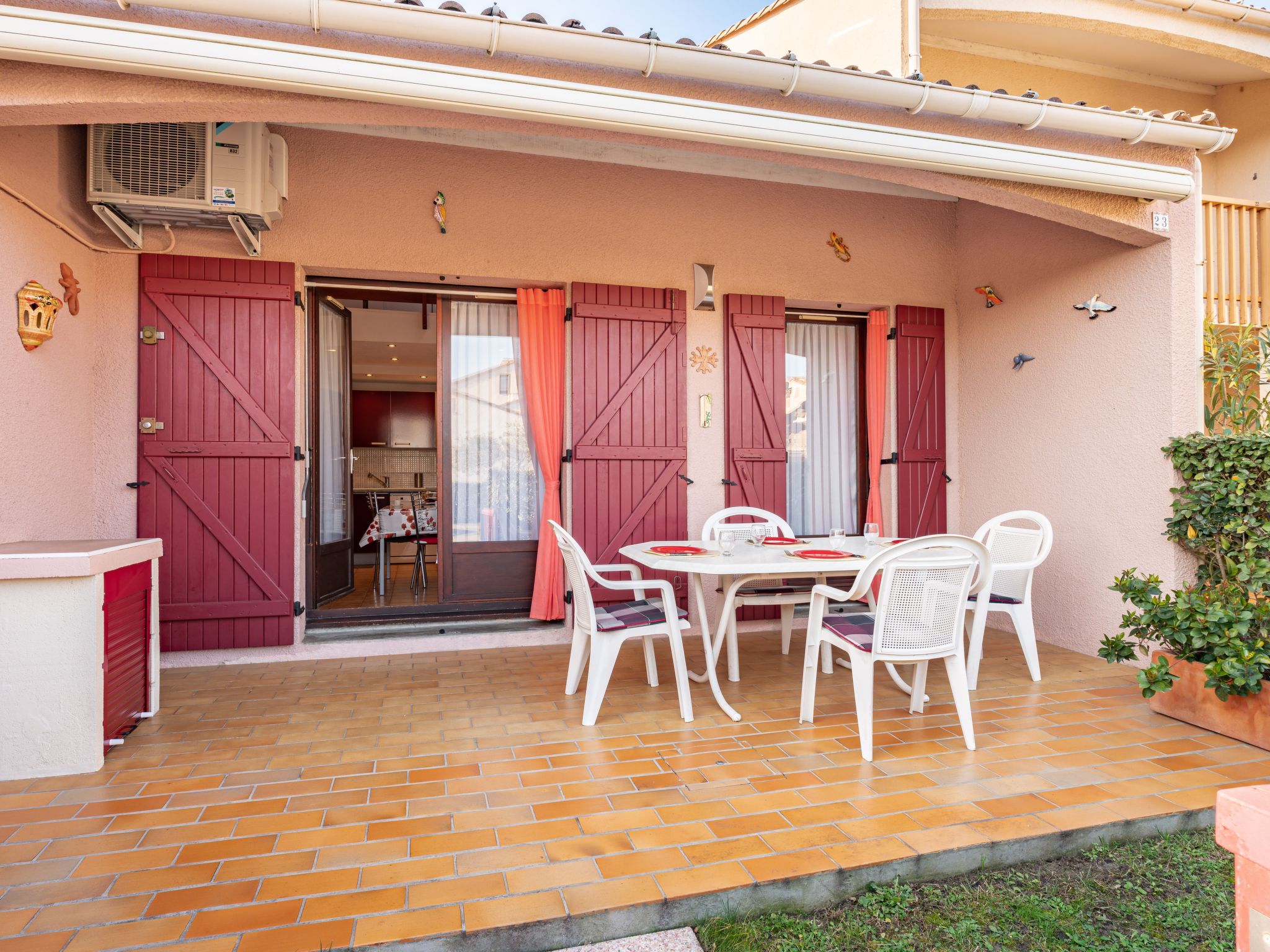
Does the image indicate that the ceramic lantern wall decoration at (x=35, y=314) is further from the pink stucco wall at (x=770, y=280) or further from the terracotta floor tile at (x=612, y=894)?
the terracotta floor tile at (x=612, y=894)

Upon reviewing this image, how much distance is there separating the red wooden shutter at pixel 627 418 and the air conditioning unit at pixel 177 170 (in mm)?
1930

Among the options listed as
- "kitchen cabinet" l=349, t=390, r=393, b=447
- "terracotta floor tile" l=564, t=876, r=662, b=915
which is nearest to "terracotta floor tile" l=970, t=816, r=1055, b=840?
"terracotta floor tile" l=564, t=876, r=662, b=915

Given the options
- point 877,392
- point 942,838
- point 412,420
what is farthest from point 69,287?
point 412,420

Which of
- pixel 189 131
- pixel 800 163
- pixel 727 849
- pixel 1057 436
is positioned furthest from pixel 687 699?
pixel 189 131

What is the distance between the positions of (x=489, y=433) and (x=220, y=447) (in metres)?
1.62

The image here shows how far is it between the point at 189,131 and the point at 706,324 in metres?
3.16

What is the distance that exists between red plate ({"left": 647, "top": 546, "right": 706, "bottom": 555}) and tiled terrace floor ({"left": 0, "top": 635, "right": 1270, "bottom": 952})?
28.5 inches

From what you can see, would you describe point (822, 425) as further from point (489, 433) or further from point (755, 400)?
point (489, 433)

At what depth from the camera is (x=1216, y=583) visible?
3783mm

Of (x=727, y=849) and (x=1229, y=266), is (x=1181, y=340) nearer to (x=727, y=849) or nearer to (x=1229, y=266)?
(x=1229, y=266)

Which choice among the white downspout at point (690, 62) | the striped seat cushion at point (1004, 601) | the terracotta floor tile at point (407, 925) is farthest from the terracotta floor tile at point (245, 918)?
the striped seat cushion at point (1004, 601)

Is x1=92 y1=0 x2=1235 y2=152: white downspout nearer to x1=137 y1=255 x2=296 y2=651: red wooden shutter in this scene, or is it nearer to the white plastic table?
x1=137 y1=255 x2=296 y2=651: red wooden shutter

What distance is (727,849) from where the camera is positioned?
2.07m

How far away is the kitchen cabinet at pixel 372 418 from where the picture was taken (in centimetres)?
973
